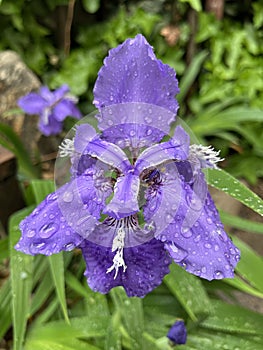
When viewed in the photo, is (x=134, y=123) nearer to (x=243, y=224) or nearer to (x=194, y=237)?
(x=194, y=237)

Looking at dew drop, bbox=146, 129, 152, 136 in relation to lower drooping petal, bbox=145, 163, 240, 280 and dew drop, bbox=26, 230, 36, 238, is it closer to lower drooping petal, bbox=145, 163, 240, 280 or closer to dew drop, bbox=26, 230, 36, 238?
lower drooping petal, bbox=145, 163, 240, 280

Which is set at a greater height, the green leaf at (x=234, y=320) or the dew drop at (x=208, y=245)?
the dew drop at (x=208, y=245)

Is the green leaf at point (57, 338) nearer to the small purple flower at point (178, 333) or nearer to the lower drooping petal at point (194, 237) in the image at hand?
the small purple flower at point (178, 333)

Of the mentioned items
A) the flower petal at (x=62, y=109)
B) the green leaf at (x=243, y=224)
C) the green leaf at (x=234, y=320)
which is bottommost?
the green leaf at (x=234, y=320)

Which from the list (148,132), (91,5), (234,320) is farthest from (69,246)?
(91,5)

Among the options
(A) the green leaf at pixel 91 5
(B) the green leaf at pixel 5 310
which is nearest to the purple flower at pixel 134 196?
(B) the green leaf at pixel 5 310

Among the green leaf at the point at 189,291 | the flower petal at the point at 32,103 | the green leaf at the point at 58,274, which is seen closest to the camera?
the green leaf at the point at 58,274

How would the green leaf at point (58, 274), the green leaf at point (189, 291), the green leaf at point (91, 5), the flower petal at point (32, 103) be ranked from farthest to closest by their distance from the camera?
the green leaf at point (91, 5)
the flower petal at point (32, 103)
the green leaf at point (189, 291)
the green leaf at point (58, 274)

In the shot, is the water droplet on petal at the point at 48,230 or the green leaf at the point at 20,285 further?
the green leaf at the point at 20,285
